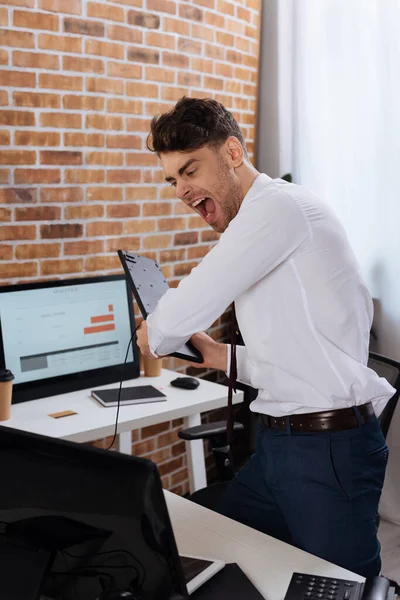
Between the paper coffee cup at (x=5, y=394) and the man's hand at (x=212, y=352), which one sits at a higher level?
the man's hand at (x=212, y=352)

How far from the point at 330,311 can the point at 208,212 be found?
437mm

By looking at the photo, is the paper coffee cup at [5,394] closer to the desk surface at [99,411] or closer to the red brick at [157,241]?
the desk surface at [99,411]

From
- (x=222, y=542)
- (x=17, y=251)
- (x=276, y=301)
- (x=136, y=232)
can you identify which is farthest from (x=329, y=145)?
(x=222, y=542)

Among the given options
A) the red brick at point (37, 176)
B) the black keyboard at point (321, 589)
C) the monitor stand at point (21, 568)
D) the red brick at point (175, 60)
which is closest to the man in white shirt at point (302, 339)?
the black keyboard at point (321, 589)

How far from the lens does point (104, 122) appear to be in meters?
2.89

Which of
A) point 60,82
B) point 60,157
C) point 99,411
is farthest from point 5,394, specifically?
point 60,82

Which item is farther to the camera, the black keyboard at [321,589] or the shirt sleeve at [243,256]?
the shirt sleeve at [243,256]

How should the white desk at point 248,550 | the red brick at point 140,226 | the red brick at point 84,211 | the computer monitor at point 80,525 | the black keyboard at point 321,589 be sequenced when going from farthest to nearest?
1. the red brick at point 140,226
2. the red brick at point 84,211
3. the white desk at point 248,550
4. the black keyboard at point 321,589
5. the computer monitor at point 80,525

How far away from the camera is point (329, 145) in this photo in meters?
3.62

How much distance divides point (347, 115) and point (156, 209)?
1089 mm

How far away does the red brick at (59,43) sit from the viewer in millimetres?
2615

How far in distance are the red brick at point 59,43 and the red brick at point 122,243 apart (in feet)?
2.45

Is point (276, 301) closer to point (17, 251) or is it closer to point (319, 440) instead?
point (319, 440)

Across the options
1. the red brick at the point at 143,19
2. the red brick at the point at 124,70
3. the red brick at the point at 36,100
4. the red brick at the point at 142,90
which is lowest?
the red brick at the point at 36,100
